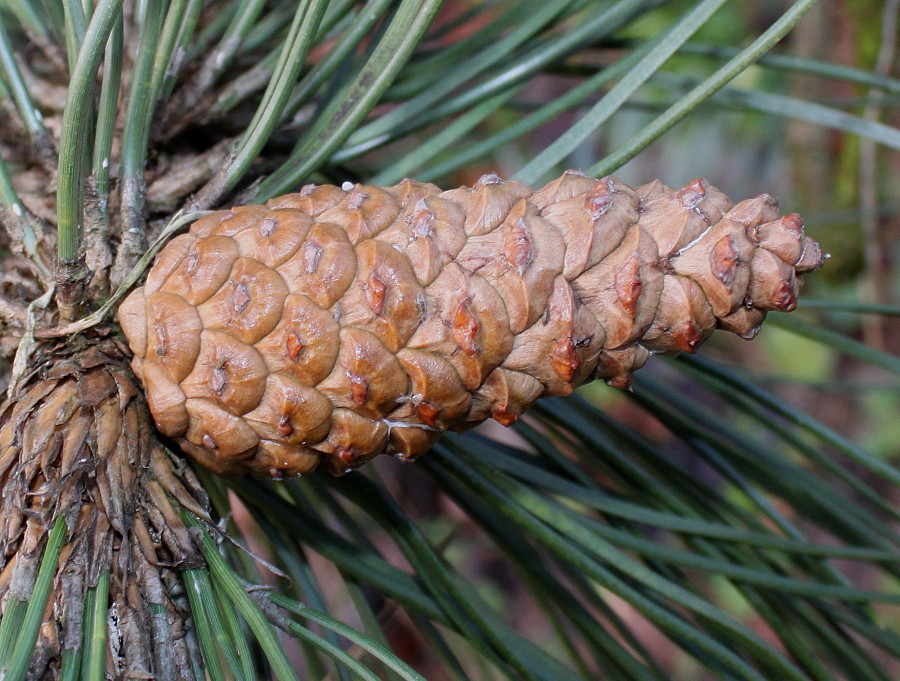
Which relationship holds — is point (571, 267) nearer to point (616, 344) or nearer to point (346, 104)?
point (616, 344)

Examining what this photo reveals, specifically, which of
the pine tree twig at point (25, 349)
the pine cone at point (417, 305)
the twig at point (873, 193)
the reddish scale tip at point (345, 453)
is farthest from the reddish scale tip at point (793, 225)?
the twig at point (873, 193)

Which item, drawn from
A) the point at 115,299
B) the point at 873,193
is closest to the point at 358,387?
the point at 115,299

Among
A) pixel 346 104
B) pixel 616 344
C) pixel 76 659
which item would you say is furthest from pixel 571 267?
pixel 76 659

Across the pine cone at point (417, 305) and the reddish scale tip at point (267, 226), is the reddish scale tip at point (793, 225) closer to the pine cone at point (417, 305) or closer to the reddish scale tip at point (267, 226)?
the pine cone at point (417, 305)

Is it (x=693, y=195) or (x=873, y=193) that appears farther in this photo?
(x=873, y=193)

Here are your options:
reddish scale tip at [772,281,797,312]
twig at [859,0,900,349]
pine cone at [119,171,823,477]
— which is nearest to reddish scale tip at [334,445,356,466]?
pine cone at [119,171,823,477]

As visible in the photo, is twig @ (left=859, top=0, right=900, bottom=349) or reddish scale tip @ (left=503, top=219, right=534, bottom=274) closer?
reddish scale tip @ (left=503, top=219, right=534, bottom=274)

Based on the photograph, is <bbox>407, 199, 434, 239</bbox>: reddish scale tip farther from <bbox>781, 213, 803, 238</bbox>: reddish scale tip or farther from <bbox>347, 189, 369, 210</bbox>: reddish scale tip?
<bbox>781, 213, 803, 238</bbox>: reddish scale tip

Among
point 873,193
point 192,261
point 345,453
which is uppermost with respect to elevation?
point 192,261

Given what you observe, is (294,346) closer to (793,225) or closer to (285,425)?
(285,425)
